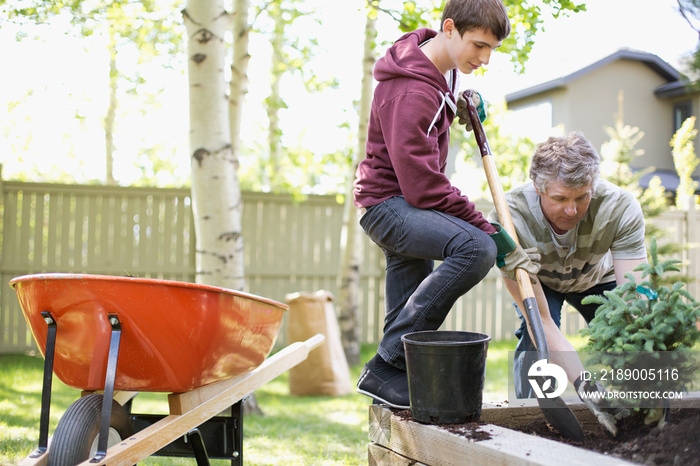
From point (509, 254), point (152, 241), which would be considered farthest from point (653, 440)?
point (152, 241)

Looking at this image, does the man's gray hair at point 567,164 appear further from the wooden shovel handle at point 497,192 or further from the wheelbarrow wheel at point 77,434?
the wheelbarrow wheel at point 77,434

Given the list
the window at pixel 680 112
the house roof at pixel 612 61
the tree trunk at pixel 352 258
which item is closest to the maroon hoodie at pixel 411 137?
the tree trunk at pixel 352 258

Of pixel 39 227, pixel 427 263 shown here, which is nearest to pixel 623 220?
pixel 427 263

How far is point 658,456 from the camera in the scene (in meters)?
1.57

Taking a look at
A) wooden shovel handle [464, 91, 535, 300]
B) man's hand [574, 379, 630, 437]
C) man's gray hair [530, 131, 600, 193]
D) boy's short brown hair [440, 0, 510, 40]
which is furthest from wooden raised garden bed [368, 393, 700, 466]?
boy's short brown hair [440, 0, 510, 40]

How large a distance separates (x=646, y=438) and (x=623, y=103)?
16.1 m

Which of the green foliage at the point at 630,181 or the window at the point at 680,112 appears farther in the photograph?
the window at the point at 680,112

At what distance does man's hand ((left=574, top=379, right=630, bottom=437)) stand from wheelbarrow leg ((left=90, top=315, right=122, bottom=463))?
1472 mm

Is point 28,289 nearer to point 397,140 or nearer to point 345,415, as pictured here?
point 397,140

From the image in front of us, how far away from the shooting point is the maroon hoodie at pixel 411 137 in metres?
2.04

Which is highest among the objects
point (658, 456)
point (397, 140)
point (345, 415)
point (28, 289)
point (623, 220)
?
point (397, 140)

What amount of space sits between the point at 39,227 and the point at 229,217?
141 inches

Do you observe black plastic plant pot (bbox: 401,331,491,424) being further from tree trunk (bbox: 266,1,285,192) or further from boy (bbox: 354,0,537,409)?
tree trunk (bbox: 266,1,285,192)

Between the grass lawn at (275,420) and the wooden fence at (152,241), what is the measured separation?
1.12m
